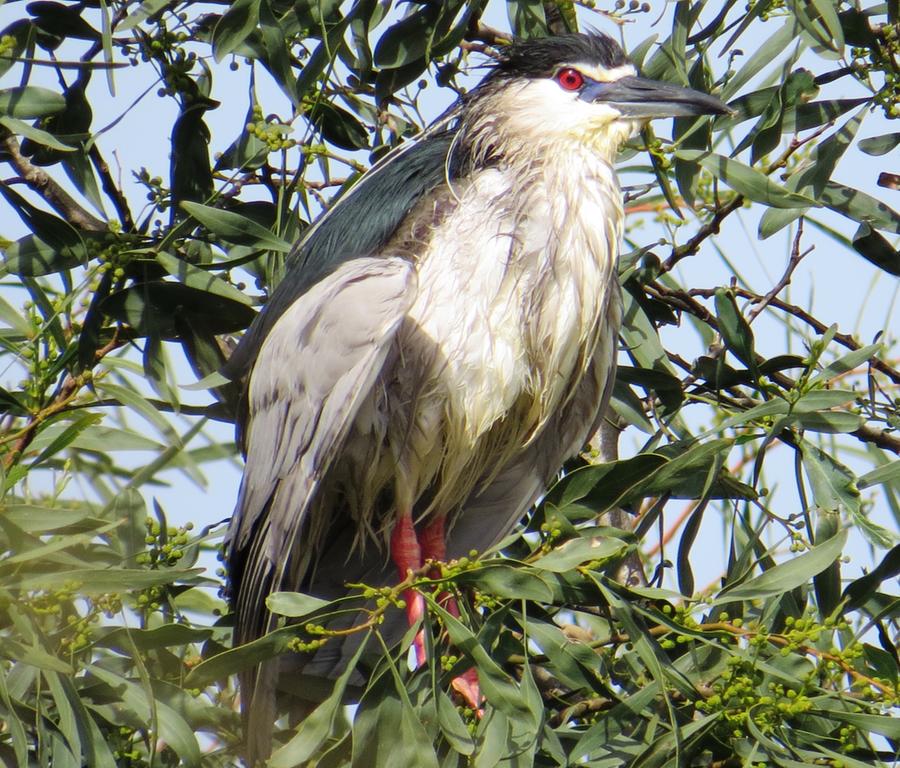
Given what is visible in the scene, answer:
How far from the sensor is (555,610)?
88.9 inches

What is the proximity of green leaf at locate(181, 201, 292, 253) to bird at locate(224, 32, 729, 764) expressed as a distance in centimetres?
18

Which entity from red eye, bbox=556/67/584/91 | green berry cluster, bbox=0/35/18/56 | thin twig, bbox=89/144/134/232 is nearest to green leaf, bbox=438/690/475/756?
thin twig, bbox=89/144/134/232

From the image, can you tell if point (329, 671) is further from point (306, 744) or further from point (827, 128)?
point (827, 128)

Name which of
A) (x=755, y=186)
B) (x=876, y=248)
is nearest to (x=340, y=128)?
(x=755, y=186)

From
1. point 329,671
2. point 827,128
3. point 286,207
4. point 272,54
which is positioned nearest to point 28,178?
point 286,207

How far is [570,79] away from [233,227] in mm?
997

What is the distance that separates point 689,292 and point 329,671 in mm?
1116

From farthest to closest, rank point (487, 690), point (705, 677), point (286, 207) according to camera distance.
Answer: point (286, 207), point (705, 677), point (487, 690)

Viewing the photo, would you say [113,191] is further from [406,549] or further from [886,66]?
[886,66]

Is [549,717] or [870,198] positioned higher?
[870,198]

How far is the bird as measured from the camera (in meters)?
2.47

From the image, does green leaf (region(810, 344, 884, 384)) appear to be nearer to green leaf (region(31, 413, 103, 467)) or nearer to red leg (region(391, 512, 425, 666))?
red leg (region(391, 512, 425, 666))

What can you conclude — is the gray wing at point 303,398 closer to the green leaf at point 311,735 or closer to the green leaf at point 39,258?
the green leaf at point 39,258

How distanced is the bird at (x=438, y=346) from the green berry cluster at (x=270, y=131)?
0.30 metres
